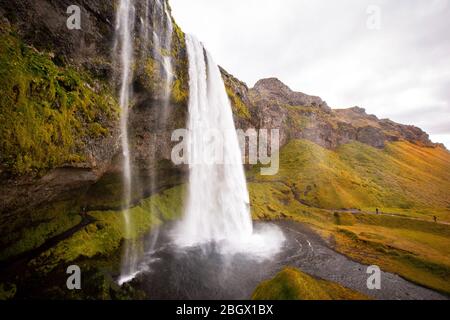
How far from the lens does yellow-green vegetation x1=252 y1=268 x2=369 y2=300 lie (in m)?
9.58

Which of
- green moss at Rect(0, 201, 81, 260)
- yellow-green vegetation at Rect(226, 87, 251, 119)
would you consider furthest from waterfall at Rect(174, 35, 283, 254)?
yellow-green vegetation at Rect(226, 87, 251, 119)

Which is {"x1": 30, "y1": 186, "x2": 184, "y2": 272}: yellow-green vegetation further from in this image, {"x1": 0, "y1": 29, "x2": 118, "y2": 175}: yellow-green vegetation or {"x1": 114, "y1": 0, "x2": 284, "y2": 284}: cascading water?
{"x1": 0, "y1": 29, "x2": 118, "y2": 175}: yellow-green vegetation

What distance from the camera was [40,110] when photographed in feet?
48.3

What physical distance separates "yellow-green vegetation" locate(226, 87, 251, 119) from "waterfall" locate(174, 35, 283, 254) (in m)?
12.4

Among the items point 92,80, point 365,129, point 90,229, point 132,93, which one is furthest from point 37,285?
point 365,129

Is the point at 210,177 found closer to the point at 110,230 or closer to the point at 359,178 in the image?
the point at 110,230

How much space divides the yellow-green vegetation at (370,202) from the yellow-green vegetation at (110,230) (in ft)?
51.3

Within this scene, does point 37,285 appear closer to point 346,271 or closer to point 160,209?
point 160,209

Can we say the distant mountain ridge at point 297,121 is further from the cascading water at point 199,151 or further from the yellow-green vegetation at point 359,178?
the cascading water at point 199,151

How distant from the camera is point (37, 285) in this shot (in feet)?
50.1

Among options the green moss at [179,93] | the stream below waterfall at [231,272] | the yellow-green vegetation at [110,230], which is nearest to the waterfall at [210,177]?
the green moss at [179,93]

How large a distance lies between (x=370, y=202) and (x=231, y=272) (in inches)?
1853

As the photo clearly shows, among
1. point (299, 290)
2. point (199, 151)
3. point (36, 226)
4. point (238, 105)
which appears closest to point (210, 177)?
point (199, 151)

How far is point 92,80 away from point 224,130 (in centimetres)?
1912
